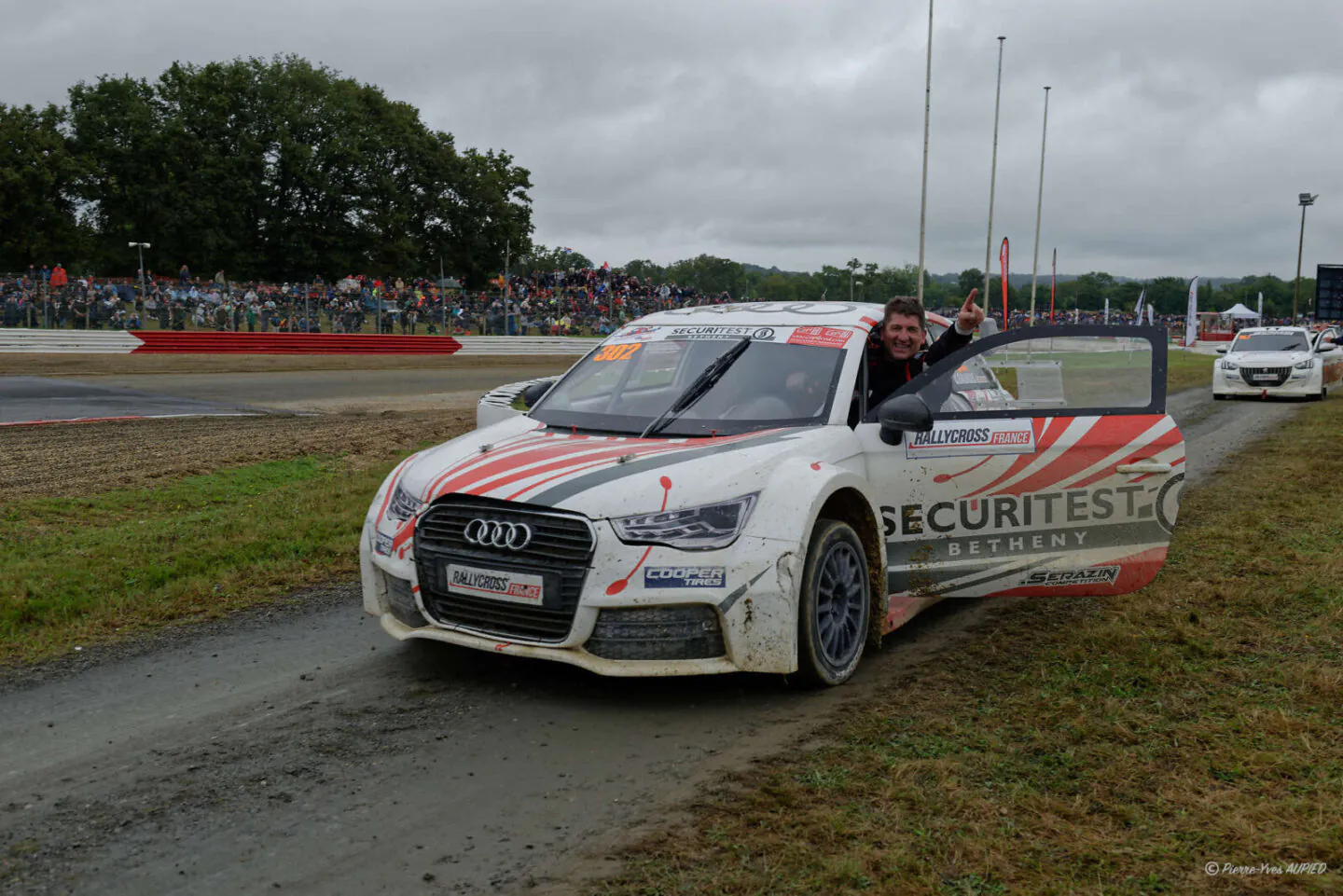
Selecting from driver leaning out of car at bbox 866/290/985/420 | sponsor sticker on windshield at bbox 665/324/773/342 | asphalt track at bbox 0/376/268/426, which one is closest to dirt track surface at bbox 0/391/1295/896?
driver leaning out of car at bbox 866/290/985/420

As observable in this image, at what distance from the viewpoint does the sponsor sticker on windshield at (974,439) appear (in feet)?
17.1

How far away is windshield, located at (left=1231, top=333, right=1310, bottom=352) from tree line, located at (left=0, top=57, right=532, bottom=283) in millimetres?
45589

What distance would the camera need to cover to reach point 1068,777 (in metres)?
3.67

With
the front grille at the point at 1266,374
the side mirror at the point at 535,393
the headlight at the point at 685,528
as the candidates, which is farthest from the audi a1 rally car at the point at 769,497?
the front grille at the point at 1266,374

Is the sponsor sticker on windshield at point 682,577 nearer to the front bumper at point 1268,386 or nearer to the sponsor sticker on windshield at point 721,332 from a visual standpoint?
the sponsor sticker on windshield at point 721,332

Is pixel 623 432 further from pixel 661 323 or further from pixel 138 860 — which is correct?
pixel 138 860

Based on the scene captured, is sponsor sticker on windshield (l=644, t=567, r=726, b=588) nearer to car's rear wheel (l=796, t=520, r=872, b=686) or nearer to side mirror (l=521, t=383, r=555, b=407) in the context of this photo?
car's rear wheel (l=796, t=520, r=872, b=686)

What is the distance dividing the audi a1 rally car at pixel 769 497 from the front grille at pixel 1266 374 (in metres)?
18.2

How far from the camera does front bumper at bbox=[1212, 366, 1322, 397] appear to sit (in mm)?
21531

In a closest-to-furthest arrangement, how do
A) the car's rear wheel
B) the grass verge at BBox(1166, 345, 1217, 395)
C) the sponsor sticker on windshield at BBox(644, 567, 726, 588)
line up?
the sponsor sticker on windshield at BBox(644, 567, 726, 588) → the car's rear wheel → the grass verge at BBox(1166, 345, 1217, 395)

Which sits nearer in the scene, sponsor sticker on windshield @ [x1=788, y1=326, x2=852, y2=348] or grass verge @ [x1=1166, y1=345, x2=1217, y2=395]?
sponsor sticker on windshield @ [x1=788, y1=326, x2=852, y2=348]

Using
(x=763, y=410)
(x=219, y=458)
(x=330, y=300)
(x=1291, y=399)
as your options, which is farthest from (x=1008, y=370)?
(x=330, y=300)

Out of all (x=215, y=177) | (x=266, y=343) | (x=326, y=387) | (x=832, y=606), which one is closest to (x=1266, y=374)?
(x=326, y=387)

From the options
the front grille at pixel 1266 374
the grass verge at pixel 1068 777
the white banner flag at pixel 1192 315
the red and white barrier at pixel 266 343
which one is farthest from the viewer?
the white banner flag at pixel 1192 315
